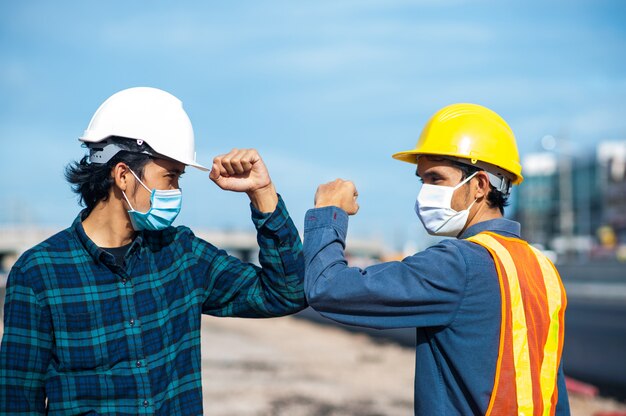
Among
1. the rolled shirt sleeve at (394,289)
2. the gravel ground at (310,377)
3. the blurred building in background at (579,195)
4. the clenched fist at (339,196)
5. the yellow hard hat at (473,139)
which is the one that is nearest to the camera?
the rolled shirt sleeve at (394,289)

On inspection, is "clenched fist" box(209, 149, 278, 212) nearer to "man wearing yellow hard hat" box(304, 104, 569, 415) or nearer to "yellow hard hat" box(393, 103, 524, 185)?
"man wearing yellow hard hat" box(304, 104, 569, 415)

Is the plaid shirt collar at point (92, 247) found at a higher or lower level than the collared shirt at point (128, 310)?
higher

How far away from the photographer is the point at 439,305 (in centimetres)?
293

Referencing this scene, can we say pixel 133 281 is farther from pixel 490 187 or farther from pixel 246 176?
pixel 490 187

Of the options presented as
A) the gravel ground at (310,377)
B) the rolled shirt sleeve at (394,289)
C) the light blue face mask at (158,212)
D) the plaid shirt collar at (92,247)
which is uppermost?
the light blue face mask at (158,212)

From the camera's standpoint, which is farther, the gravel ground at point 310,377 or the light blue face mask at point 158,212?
the gravel ground at point 310,377

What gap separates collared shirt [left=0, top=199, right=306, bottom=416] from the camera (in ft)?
9.69

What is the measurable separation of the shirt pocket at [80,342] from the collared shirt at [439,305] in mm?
829

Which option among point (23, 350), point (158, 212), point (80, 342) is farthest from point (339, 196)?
point (23, 350)

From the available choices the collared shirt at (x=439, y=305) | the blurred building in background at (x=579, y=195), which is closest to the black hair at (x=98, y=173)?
the collared shirt at (x=439, y=305)

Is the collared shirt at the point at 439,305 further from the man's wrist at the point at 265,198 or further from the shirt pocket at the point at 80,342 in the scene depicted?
the shirt pocket at the point at 80,342

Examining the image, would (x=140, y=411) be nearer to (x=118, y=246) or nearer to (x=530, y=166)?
(x=118, y=246)

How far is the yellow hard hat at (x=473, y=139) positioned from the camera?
338cm

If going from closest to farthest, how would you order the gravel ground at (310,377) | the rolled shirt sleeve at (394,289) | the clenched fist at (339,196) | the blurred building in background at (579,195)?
the rolled shirt sleeve at (394,289), the clenched fist at (339,196), the gravel ground at (310,377), the blurred building in background at (579,195)
